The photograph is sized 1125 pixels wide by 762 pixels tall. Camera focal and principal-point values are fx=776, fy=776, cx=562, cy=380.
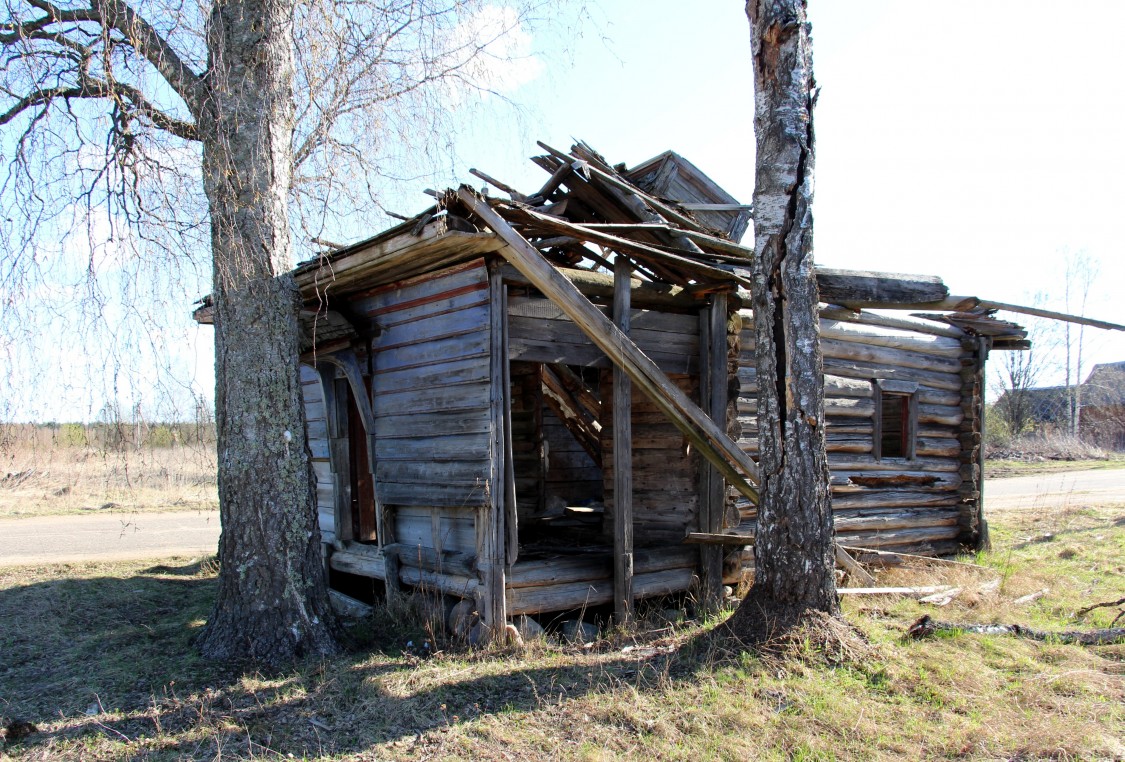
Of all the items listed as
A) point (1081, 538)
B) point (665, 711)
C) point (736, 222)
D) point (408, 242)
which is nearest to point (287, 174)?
point (408, 242)

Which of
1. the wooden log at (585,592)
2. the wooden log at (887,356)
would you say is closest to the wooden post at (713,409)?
the wooden log at (585,592)

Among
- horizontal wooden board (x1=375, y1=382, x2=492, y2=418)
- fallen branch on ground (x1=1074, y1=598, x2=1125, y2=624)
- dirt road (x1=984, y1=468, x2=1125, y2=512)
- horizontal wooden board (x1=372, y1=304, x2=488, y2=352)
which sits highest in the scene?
horizontal wooden board (x1=372, y1=304, x2=488, y2=352)

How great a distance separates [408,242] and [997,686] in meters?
5.07

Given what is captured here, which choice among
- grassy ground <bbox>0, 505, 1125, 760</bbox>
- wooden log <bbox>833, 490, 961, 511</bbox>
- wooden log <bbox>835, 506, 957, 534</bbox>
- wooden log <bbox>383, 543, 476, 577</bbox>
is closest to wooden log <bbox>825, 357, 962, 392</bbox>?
wooden log <bbox>833, 490, 961, 511</bbox>

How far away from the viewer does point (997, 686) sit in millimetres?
4934

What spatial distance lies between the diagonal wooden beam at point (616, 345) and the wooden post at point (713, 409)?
40.8 inches

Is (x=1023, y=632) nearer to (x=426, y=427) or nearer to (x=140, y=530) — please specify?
(x=426, y=427)

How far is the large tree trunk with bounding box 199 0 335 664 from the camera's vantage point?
18.2 ft

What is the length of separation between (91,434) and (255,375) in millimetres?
1147

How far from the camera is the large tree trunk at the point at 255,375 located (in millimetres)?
5543

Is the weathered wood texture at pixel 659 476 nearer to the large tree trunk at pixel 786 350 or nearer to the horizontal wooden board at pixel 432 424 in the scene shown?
the horizontal wooden board at pixel 432 424

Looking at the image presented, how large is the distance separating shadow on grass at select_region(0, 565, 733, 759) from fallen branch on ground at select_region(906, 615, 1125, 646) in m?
1.76

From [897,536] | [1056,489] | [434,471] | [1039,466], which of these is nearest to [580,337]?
[434,471]

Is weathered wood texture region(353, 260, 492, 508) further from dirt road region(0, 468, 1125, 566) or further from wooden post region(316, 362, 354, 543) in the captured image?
dirt road region(0, 468, 1125, 566)
